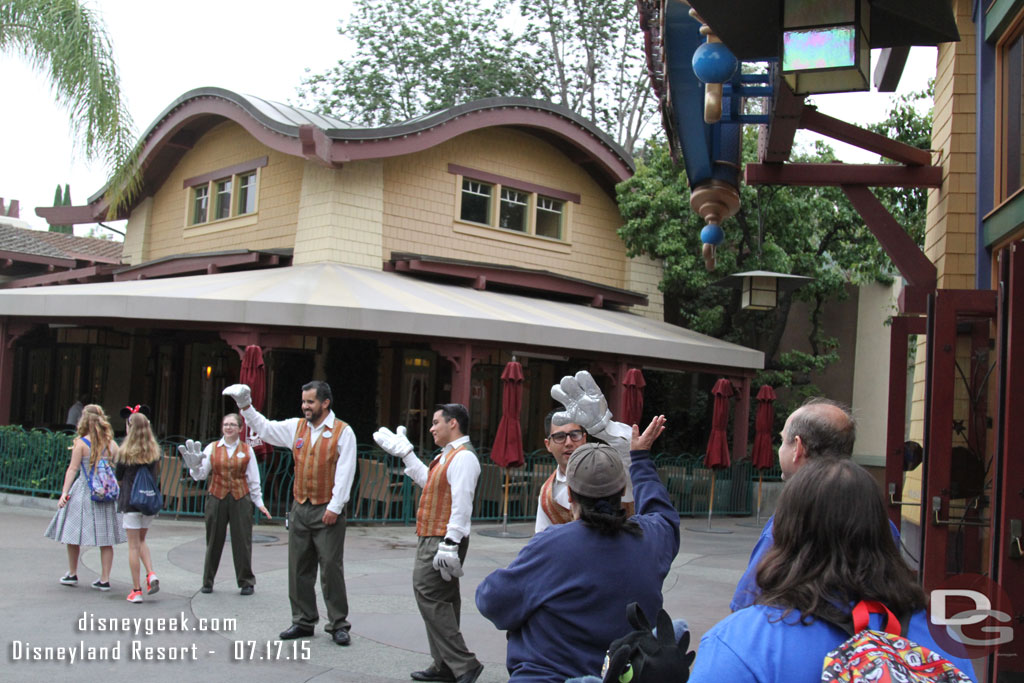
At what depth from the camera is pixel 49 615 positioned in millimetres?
7504

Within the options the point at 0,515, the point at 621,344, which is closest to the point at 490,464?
the point at 621,344

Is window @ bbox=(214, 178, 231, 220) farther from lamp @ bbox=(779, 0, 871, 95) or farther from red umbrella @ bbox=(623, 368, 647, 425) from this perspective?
lamp @ bbox=(779, 0, 871, 95)

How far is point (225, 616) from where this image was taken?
7.79 metres

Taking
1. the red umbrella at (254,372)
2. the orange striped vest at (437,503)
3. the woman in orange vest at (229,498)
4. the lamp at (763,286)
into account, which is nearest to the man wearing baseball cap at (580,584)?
the orange striped vest at (437,503)

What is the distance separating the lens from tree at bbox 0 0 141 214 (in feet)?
33.7

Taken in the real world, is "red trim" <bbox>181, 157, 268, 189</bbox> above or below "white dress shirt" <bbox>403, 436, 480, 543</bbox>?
above

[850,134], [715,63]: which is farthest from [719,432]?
[715,63]

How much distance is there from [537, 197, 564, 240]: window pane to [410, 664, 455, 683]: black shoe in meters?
14.4

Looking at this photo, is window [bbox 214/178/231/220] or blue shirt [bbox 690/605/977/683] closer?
blue shirt [bbox 690/605/977/683]

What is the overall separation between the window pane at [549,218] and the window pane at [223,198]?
254 inches

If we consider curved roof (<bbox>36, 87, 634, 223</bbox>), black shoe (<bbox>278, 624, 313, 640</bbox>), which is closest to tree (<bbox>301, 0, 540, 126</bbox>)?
curved roof (<bbox>36, 87, 634, 223</bbox>)

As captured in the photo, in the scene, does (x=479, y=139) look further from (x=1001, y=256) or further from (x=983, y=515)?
(x=1001, y=256)

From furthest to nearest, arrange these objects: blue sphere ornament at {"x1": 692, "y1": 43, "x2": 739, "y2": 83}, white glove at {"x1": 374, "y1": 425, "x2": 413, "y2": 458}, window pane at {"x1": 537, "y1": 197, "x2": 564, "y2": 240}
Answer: window pane at {"x1": 537, "y1": 197, "x2": 564, "y2": 240} < white glove at {"x1": 374, "y1": 425, "x2": 413, "y2": 458} < blue sphere ornament at {"x1": 692, "y1": 43, "x2": 739, "y2": 83}

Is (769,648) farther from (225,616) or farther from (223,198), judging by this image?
(223,198)
